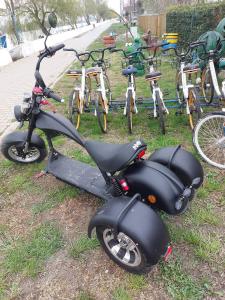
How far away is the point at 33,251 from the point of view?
2711 millimetres

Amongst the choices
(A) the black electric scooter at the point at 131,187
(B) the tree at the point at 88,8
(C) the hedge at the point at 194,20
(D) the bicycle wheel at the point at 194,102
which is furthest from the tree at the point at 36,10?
(B) the tree at the point at 88,8

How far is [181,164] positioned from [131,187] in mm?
607

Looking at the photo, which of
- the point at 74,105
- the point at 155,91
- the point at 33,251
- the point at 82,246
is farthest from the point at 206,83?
the point at 33,251

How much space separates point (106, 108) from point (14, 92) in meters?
5.09

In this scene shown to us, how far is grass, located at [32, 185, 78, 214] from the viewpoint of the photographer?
3.30 metres

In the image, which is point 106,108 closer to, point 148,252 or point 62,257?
point 62,257

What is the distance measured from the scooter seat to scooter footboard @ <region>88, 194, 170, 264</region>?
12.6 inches

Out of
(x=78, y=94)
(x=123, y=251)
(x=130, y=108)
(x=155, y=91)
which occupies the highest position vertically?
(x=155, y=91)

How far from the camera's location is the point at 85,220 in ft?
9.95

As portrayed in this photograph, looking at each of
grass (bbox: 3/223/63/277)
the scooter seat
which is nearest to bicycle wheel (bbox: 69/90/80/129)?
grass (bbox: 3/223/63/277)

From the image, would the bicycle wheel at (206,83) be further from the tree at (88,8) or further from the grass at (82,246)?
the tree at (88,8)

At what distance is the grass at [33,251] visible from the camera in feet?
8.38

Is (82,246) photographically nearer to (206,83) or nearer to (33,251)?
(33,251)

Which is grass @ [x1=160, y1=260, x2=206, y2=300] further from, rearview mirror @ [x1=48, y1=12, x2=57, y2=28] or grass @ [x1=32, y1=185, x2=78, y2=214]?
rearview mirror @ [x1=48, y1=12, x2=57, y2=28]
